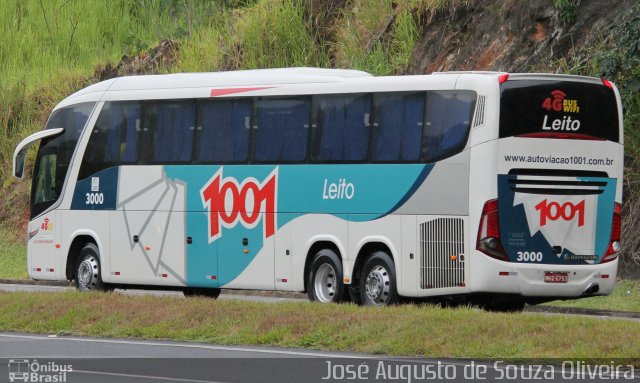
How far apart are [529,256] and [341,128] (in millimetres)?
3728

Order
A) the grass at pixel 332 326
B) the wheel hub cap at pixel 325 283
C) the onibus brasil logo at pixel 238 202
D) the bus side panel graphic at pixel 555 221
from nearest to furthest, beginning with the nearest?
the grass at pixel 332 326 < the bus side panel graphic at pixel 555 221 < the wheel hub cap at pixel 325 283 < the onibus brasil logo at pixel 238 202

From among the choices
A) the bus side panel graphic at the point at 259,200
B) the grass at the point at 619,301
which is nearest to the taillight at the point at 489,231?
the bus side panel graphic at the point at 259,200

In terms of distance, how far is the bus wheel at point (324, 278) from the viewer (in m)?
23.5

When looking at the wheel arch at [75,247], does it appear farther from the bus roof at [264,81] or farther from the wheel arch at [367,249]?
the wheel arch at [367,249]

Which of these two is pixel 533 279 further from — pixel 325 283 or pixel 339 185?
pixel 325 283

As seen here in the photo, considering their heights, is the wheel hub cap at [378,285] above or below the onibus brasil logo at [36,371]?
above

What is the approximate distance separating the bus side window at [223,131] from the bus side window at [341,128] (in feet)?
4.95

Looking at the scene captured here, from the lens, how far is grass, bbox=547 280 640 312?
2423cm

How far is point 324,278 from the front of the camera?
941 inches

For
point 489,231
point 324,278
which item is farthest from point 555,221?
point 324,278

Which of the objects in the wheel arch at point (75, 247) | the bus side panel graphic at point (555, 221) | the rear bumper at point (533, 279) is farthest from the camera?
the wheel arch at point (75, 247)

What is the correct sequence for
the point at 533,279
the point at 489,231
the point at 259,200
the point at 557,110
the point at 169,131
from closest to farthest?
the point at 489,231 < the point at 533,279 < the point at 557,110 < the point at 259,200 < the point at 169,131

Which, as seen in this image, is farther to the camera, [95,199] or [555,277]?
[95,199]

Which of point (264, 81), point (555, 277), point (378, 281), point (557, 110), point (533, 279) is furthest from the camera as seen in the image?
point (264, 81)
